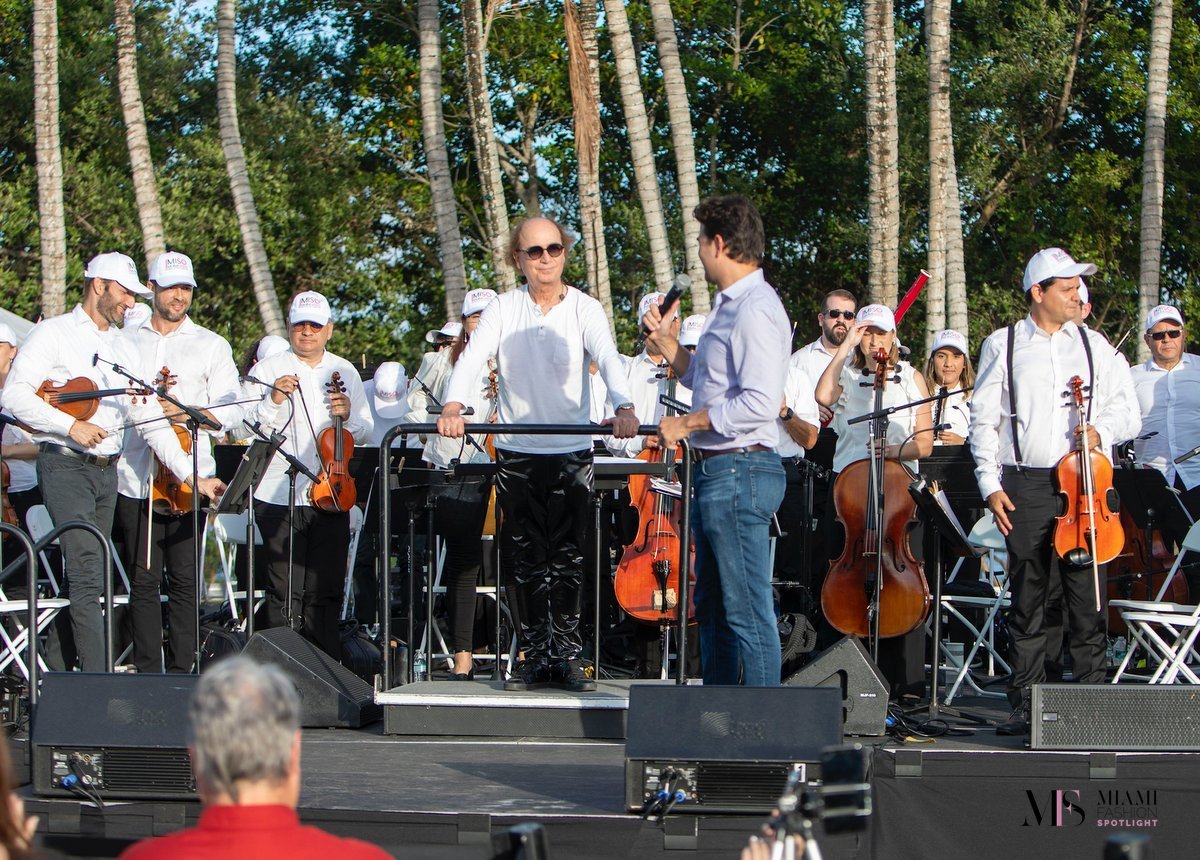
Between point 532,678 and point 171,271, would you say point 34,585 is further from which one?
point 171,271

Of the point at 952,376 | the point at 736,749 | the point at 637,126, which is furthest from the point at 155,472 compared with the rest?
the point at 637,126

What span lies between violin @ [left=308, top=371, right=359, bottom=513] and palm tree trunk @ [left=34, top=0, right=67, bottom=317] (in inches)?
484

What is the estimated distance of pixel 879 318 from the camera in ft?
27.9

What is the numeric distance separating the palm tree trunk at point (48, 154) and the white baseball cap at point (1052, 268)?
49.7 ft

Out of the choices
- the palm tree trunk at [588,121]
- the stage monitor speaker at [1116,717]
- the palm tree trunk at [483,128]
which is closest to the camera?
the stage monitor speaker at [1116,717]

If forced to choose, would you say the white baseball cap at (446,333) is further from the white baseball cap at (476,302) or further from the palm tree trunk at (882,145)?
the palm tree trunk at (882,145)

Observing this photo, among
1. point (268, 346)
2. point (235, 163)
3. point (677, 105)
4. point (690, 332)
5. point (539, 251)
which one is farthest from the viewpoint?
point (235, 163)

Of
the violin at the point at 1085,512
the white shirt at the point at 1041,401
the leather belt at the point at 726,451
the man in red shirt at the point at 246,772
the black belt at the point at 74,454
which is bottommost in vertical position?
the man in red shirt at the point at 246,772

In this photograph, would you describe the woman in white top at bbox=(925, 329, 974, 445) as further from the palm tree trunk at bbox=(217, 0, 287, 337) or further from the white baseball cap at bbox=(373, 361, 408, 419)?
the palm tree trunk at bbox=(217, 0, 287, 337)

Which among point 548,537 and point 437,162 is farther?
point 437,162

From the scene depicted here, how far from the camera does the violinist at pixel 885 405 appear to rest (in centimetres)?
811

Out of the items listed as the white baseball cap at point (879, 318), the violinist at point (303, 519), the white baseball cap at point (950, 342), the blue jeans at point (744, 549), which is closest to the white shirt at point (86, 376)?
the violinist at point (303, 519)

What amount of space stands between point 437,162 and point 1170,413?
1075cm

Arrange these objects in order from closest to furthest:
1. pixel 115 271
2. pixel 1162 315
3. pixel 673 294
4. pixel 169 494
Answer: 1. pixel 673 294
2. pixel 115 271
3. pixel 169 494
4. pixel 1162 315
